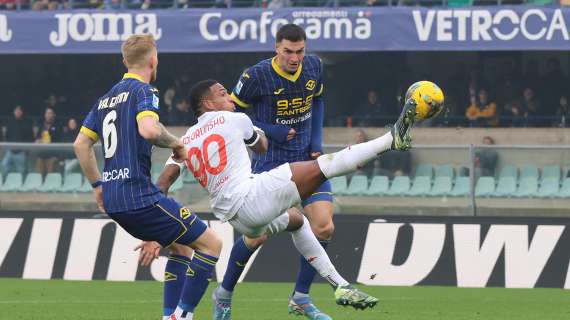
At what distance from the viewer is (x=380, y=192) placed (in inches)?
651

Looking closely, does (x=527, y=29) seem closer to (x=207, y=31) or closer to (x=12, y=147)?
(x=207, y=31)

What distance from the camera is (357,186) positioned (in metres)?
16.7

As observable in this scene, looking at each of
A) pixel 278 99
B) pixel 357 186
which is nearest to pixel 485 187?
pixel 357 186

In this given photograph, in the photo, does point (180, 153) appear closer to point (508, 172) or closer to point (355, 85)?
point (508, 172)

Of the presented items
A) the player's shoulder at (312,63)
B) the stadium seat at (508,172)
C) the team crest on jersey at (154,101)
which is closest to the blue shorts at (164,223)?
the team crest on jersey at (154,101)

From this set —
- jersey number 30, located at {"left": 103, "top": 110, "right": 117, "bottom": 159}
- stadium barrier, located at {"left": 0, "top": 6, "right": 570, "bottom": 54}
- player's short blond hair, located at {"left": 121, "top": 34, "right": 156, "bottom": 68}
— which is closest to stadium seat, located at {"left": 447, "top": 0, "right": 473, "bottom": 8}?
stadium barrier, located at {"left": 0, "top": 6, "right": 570, "bottom": 54}

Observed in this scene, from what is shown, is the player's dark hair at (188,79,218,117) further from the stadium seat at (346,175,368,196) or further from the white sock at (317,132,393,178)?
the stadium seat at (346,175,368,196)

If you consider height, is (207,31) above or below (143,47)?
below

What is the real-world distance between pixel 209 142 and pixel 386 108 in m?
16.6

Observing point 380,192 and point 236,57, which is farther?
point 236,57

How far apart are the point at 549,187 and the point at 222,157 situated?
7.94 m

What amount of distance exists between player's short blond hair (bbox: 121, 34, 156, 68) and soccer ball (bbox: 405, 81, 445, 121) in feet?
5.65

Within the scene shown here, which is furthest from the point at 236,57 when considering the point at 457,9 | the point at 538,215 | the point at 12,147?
the point at 538,215

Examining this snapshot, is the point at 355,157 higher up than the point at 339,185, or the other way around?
the point at 355,157
